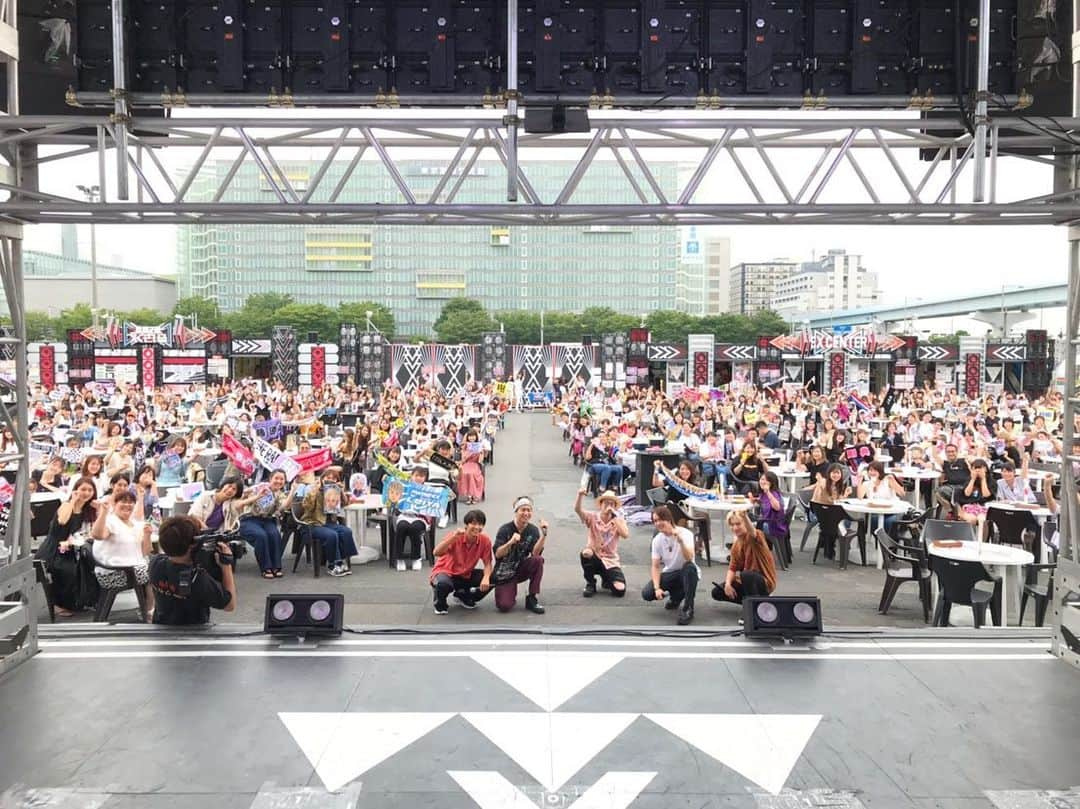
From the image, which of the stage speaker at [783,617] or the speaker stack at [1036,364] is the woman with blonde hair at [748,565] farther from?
the speaker stack at [1036,364]

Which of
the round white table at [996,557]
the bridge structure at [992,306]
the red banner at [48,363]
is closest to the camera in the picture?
the round white table at [996,557]

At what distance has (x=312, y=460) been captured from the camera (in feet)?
33.9

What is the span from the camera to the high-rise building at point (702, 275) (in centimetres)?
12975

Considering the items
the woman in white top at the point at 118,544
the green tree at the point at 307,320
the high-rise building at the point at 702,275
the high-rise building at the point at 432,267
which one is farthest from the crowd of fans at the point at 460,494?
the high-rise building at the point at 432,267

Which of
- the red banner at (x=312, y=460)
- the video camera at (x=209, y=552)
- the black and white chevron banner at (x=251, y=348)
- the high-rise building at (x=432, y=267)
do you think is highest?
the high-rise building at (x=432, y=267)

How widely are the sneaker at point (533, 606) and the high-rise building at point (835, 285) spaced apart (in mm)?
181419

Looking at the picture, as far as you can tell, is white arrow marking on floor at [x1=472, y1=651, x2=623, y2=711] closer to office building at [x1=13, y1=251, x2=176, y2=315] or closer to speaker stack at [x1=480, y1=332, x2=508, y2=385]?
speaker stack at [x1=480, y1=332, x2=508, y2=385]

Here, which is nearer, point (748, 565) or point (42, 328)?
point (748, 565)

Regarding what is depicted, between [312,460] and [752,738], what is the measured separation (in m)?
6.85

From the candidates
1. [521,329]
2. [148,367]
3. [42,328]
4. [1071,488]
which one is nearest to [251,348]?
[148,367]

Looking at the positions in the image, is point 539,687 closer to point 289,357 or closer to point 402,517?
point 402,517

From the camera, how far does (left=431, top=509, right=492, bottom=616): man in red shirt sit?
8.14 m

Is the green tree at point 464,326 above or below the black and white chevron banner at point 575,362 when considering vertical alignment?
above

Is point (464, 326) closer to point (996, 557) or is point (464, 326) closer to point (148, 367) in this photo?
point (148, 367)
